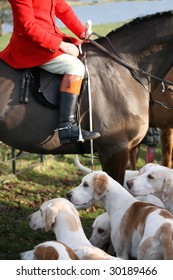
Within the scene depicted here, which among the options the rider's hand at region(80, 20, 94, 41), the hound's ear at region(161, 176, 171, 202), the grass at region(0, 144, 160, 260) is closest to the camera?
the hound's ear at region(161, 176, 171, 202)

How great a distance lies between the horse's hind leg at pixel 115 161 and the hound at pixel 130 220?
2.00ft

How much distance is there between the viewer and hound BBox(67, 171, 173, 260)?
4941mm

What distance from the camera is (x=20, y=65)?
19.8ft

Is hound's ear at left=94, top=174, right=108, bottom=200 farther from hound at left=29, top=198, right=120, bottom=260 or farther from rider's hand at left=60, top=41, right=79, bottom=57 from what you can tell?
rider's hand at left=60, top=41, right=79, bottom=57

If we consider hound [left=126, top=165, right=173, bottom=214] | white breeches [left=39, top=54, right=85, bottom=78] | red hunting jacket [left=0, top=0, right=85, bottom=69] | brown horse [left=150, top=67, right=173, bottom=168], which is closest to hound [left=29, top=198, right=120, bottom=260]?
hound [left=126, top=165, right=173, bottom=214]

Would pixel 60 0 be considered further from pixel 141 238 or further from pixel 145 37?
pixel 141 238

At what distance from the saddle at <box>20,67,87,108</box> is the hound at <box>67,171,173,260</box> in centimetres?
94

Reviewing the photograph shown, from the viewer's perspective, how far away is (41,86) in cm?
607

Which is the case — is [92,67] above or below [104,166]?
above

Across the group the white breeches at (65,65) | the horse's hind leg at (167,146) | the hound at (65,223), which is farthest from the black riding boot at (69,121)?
the horse's hind leg at (167,146)

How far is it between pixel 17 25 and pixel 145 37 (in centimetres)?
130

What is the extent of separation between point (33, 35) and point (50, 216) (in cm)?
171

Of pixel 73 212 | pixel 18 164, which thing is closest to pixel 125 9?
pixel 18 164
